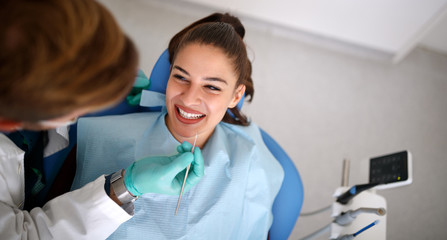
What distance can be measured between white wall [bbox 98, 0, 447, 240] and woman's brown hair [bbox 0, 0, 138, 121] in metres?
1.76

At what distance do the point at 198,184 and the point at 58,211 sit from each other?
47 centimetres

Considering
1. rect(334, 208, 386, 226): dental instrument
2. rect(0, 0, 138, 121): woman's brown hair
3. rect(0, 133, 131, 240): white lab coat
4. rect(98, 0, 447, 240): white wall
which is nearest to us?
rect(0, 0, 138, 121): woman's brown hair

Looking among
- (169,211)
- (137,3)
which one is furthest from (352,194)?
(137,3)

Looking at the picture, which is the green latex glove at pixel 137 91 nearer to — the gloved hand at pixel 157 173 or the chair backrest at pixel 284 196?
the chair backrest at pixel 284 196

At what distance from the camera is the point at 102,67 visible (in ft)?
1.81

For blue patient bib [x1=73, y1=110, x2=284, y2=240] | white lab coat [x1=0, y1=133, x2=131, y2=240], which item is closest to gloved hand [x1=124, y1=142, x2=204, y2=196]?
white lab coat [x1=0, y1=133, x2=131, y2=240]

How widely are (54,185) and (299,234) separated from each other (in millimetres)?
1483

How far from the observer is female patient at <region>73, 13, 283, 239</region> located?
1.10m

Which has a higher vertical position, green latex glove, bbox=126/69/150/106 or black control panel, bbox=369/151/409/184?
green latex glove, bbox=126/69/150/106

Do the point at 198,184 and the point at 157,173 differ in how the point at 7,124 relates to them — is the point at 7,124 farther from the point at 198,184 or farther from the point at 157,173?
the point at 198,184

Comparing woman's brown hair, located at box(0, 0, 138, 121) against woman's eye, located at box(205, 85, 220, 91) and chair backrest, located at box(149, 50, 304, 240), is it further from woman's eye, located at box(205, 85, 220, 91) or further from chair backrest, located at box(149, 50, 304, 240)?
chair backrest, located at box(149, 50, 304, 240)

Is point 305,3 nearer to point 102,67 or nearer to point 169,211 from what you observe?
point 169,211

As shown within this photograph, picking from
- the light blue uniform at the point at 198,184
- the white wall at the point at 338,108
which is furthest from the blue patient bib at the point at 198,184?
the white wall at the point at 338,108

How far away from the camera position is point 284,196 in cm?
135
